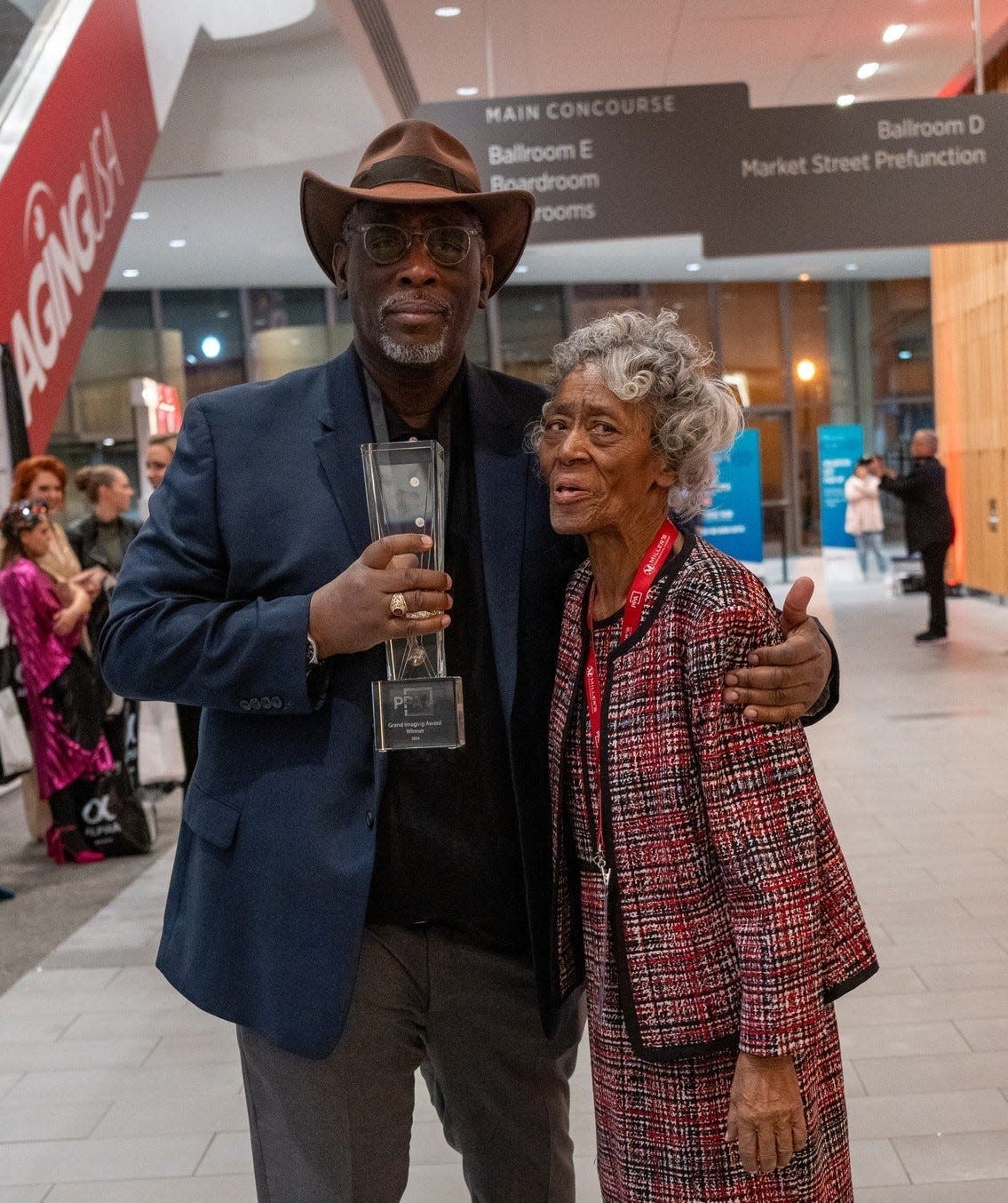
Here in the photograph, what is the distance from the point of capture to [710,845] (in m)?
1.66

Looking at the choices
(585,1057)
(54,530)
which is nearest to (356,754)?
(585,1057)

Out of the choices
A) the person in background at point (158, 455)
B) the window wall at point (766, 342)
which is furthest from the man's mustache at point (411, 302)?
the window wall at point (766, 342)

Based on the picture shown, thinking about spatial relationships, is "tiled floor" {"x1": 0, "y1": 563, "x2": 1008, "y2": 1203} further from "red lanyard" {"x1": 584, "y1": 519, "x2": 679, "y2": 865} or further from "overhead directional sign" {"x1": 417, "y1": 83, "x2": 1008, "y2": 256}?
"overhead directional sign" {"x1": 417, "y1": 83, "x2": 1008, "y2": 256}

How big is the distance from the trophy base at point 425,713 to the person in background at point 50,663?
4.67 metres

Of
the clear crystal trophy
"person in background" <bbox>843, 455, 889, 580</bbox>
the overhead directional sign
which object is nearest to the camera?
the clear crystal trophy

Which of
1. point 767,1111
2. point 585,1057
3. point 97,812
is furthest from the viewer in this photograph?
point 97,812

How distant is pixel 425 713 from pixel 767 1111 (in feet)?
2.01

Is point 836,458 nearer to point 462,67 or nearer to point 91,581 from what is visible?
point 462,67

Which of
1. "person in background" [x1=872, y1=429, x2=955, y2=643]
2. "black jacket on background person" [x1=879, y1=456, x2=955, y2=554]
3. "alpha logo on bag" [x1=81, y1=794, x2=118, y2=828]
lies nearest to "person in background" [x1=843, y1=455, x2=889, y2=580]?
"person in background" [x1=872, y1=429, x2=955, y2=643]

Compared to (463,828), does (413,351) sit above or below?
above

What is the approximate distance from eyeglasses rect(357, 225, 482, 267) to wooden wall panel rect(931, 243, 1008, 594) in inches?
476

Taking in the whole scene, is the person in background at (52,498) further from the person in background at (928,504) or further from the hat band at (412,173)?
the person in background at (928,504)

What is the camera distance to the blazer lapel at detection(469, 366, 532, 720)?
1760mm

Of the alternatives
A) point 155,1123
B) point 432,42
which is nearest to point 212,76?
point 432,42
